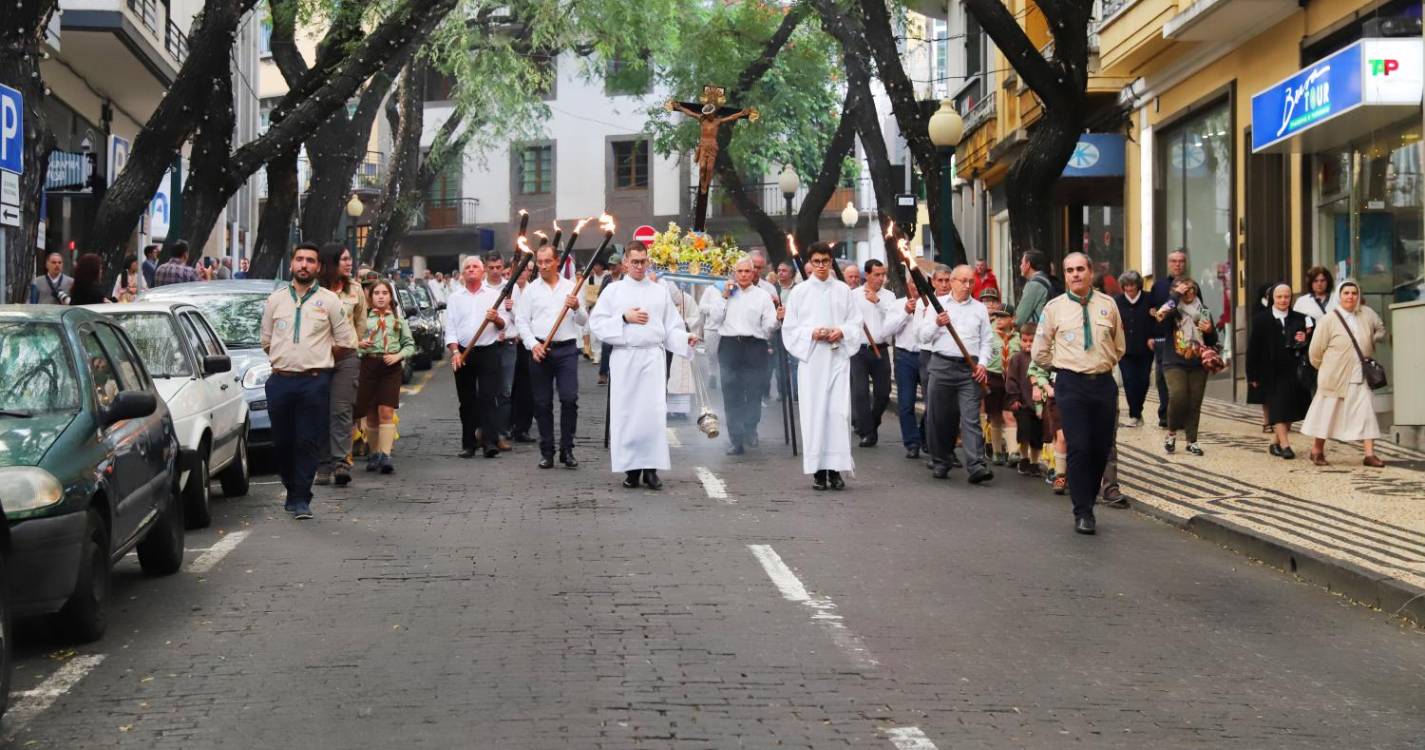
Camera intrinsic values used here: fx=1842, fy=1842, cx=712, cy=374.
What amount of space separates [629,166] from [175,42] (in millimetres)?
33953

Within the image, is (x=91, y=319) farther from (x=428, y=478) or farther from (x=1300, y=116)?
(x=1300, y=116)

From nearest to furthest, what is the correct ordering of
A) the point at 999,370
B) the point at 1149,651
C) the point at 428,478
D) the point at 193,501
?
the point at 1149,651, the point at 193,501, the point at 428,478, the point at 999,370

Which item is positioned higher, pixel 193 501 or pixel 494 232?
pixel 494 232

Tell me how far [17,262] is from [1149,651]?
1064cm

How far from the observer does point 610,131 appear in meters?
63.1

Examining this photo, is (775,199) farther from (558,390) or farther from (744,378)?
(558,390)

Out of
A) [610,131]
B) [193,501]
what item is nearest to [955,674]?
[193,501]

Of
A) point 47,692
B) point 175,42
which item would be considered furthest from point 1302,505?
point 175,42

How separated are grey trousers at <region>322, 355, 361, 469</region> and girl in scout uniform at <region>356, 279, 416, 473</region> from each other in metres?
0.74

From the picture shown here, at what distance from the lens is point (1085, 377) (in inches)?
474

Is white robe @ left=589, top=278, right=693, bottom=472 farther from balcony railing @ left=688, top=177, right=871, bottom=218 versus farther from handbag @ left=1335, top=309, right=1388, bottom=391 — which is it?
balcony railing @ left=688, top=177, right=871, bottom=218

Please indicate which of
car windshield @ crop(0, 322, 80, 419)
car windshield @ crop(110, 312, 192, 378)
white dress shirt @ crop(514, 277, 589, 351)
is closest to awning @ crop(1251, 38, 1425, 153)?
white dress shirt @ crop(514, 277, 589, 351)

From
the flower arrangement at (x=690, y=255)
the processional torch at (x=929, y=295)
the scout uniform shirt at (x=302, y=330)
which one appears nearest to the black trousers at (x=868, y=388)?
the flower arrangement at (x=690, y=255)

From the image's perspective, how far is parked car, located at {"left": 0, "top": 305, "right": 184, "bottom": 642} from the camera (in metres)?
7.13
